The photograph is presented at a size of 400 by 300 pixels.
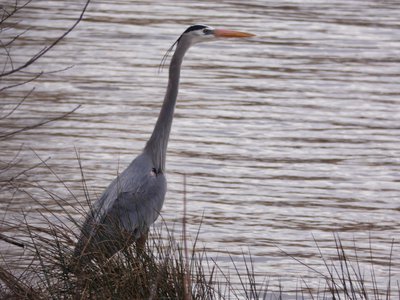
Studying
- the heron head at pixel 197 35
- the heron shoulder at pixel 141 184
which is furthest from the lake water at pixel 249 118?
the heron head at pixel 197 35

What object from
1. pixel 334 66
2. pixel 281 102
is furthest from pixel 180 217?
pixel 334 66

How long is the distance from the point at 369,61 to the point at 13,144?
186 inches

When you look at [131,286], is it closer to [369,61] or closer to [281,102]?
[281,102]

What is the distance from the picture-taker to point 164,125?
664 cm

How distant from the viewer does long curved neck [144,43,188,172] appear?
6578mm

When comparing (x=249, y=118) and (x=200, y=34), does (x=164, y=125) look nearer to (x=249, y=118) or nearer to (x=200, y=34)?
(x=200, y=34)

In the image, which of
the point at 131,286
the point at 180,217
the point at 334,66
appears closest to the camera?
the point at 131,286

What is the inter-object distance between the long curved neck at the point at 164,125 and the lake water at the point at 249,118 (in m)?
0.49

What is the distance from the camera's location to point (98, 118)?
1065 centimetres

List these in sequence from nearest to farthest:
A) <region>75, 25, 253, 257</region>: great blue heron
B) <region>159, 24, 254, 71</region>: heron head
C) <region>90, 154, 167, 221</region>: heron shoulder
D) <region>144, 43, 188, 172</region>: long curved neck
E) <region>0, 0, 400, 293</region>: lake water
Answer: <region>75, 25, 253, 257</region>: great blue heron → <region>90, 154, 167, 221</region>: heron shoulder → <region>144, 43, 188, 172</region>: long curved neck → <region>159, 24, 254, 71</region>: heron head → <region>0, 0, 400, 293</region>: lake water

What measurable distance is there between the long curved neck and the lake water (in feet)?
1.60

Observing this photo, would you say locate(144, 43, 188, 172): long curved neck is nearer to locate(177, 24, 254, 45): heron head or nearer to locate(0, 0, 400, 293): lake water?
locate(177, 24, 254, 45): heron head

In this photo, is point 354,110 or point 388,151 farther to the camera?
point 354,110

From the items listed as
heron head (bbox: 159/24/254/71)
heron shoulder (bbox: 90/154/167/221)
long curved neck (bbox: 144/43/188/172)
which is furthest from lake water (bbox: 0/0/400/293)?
heron head (bbox: 159/24/254/71)
